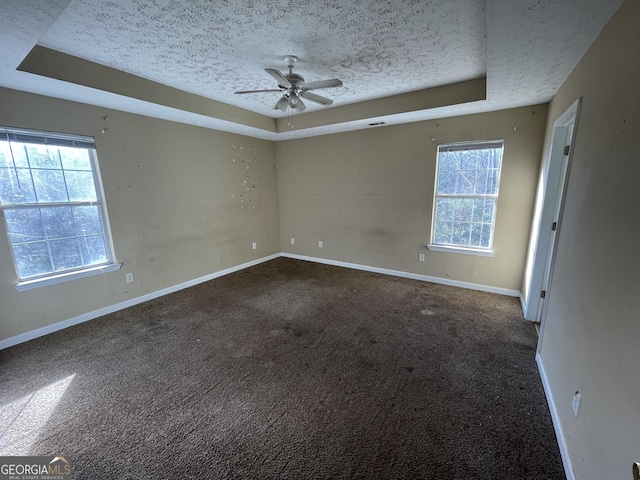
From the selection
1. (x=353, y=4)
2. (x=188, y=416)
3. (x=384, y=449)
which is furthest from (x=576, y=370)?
(x=353, y=4)

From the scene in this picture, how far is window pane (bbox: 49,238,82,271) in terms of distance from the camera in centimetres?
282

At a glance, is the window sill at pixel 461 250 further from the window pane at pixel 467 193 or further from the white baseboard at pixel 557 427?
the white baseboard at pixel 557 427

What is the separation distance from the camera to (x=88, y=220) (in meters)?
3.01

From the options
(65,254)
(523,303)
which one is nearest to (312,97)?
(65,254)

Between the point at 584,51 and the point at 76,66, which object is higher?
the point at 76,66

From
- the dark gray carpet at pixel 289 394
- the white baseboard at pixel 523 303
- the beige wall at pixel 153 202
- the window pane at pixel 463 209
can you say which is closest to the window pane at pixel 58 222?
the beige wall at pixel 153 202

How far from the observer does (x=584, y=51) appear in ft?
5.86

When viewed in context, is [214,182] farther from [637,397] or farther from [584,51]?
[637,397]

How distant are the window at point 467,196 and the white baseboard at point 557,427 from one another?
1.87 metres

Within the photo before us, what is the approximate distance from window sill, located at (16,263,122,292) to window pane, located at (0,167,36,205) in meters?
0.79

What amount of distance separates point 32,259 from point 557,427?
4558 millimetres

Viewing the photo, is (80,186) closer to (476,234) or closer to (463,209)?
(463,209)

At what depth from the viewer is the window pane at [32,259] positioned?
2590 mm

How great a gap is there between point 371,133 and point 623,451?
4.09 meters
